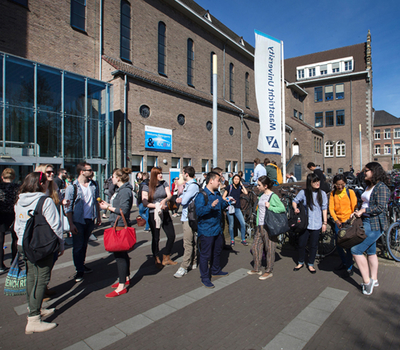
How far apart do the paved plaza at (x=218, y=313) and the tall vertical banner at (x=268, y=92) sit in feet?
26.9

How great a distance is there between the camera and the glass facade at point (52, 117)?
12.1 m

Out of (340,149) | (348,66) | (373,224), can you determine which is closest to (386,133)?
(348,66)

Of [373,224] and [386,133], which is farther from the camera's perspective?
[386,133]

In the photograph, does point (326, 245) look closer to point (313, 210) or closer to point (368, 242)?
point (313, 210)

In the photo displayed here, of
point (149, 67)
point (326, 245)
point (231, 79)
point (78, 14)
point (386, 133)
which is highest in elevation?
point (386, 133)

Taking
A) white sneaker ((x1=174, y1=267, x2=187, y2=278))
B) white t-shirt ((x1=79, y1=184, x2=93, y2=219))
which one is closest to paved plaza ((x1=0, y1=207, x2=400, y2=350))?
white sneaker ((x1=174, y1=267, x2=187, y2=278))

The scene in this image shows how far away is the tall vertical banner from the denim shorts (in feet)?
28.1

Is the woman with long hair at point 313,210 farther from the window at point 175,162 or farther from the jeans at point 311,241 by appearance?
the window at point 175,162

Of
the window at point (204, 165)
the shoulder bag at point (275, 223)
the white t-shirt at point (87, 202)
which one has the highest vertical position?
the window at point (204, 165)

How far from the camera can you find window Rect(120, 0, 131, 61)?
59.8 feet

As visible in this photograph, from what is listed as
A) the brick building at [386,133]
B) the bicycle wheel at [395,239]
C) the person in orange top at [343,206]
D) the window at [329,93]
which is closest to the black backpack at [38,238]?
the person in orange top at [343,206]

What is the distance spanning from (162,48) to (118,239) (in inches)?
792

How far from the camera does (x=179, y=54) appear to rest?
72.7 ft

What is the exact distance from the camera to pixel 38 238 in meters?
3.17
